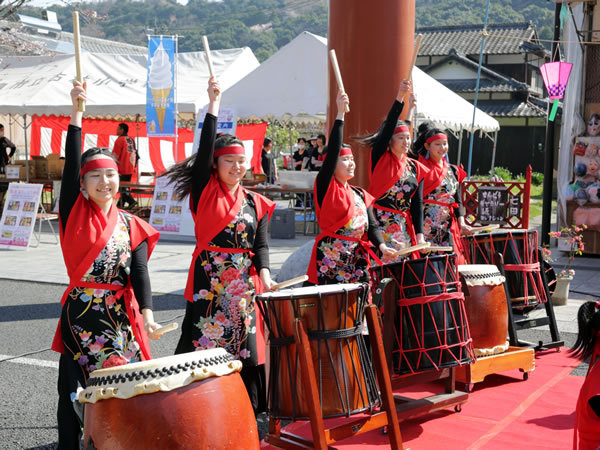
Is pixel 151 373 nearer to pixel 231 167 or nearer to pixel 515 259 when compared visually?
pixel 231 167

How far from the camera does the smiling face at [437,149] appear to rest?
19.1 ft

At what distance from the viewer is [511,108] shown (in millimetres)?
27594

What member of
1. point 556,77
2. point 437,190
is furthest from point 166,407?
point 556,77

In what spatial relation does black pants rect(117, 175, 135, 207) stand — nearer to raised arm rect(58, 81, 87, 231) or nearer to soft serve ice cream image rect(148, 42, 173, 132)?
soft serve ice cream image rect(148, 42, 173, 132)

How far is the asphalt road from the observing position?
4246mm

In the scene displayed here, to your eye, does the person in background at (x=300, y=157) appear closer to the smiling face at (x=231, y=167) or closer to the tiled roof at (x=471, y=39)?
the smiling face at (x=231, y=167)

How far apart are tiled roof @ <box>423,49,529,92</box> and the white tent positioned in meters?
15.5

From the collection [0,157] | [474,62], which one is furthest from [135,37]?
[0,157]

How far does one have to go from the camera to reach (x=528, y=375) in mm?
5312

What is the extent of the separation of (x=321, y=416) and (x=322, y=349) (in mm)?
300

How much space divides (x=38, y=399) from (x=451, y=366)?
8.84 ft

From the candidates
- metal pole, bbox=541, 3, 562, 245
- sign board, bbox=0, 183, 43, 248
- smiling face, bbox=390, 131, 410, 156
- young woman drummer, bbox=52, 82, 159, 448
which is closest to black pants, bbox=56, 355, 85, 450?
young woman drummer, bbox=52, 82, 159, 448

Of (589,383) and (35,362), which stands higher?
(589,383)

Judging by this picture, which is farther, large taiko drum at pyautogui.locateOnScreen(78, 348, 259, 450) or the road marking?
the road marking
